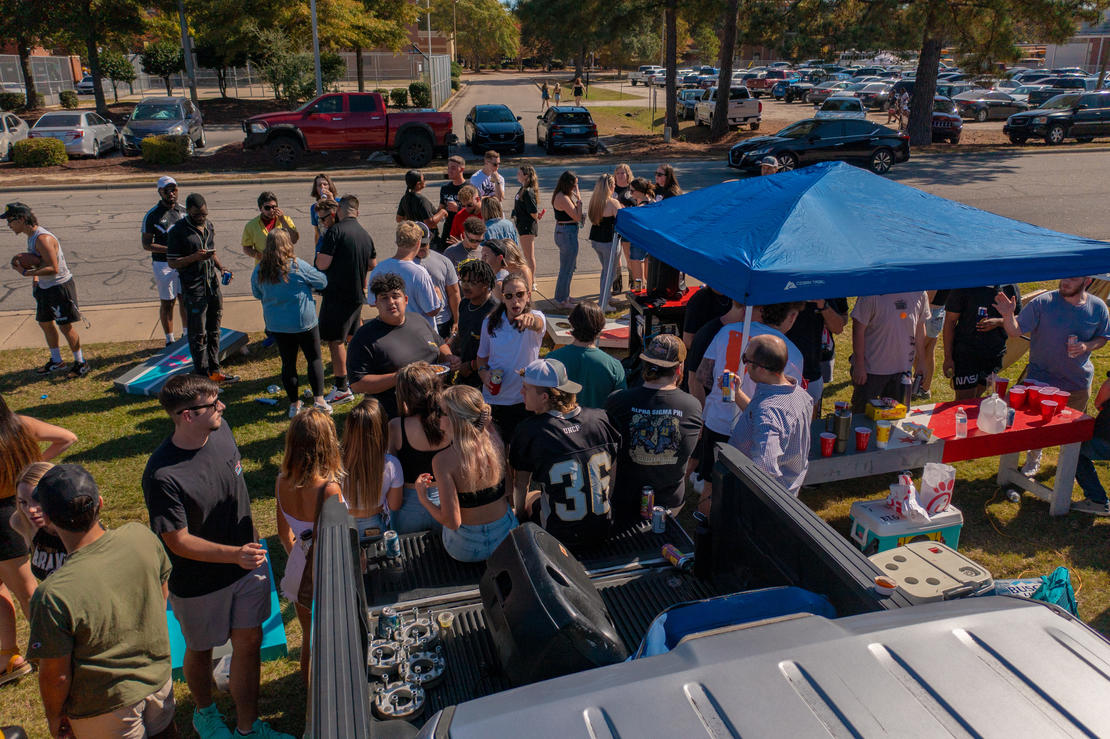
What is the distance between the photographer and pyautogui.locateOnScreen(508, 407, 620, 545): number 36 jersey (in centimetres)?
395

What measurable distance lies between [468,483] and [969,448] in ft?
13.7

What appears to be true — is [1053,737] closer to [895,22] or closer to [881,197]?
[881,197]

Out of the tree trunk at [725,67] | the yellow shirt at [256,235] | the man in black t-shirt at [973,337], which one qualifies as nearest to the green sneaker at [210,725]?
the yellow shirt at [256,235]

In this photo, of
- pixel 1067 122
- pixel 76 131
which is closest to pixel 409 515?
pixel 76 131

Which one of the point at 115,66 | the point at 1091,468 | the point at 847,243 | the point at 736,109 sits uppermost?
A: the point at 115,66

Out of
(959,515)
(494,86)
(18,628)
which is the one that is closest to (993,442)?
(959,515)

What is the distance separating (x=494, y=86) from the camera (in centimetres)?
6356

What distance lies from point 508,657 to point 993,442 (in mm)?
4781

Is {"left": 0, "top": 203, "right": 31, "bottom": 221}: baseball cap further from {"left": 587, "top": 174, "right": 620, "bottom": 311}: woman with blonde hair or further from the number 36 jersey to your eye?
the number 36 jersey

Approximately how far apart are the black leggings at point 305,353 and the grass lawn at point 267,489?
0.42 metres

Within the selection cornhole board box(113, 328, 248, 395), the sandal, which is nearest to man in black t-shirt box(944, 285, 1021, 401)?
the sandal

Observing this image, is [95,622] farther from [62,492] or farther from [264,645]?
[264,645]

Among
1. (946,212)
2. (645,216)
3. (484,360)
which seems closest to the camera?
(484,360)

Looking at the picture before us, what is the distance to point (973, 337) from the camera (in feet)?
21.9
